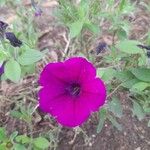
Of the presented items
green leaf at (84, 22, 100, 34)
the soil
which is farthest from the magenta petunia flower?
the soil

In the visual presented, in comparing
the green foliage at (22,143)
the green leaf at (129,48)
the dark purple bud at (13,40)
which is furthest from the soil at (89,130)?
the green leaf at (129,48)

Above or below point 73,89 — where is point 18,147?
below

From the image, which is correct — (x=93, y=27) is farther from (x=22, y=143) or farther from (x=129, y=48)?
(x=22, y=143)

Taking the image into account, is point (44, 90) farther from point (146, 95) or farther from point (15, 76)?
point (146, 95)

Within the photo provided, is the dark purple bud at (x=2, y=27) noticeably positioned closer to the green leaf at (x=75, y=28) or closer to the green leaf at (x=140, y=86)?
the green leaf at (x=75, y=28)

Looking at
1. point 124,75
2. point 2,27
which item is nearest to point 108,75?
point 124,75

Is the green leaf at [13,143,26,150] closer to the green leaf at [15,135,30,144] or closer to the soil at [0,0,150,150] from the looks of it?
the green leaf at [15,135,30,144]
